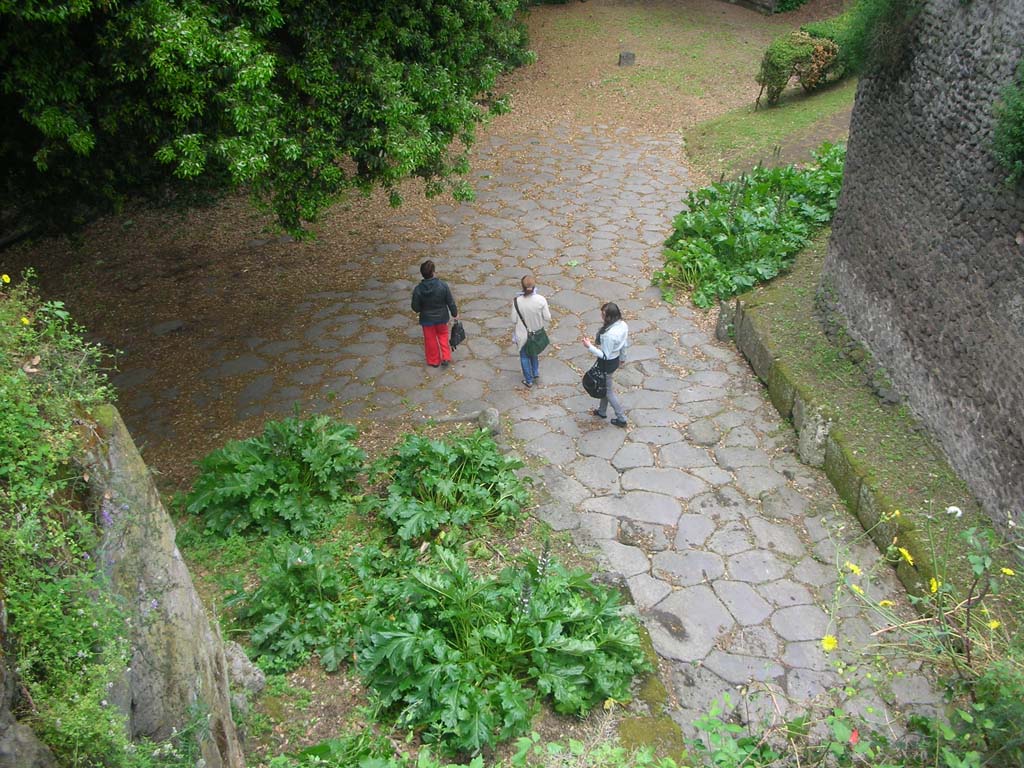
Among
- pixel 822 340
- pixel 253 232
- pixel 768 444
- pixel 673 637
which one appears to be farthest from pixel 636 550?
pixel 253 232

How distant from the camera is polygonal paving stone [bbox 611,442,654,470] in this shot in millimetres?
6906

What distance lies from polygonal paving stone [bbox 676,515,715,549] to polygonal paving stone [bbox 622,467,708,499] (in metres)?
0.28

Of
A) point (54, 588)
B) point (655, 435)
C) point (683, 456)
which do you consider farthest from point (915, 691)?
point (54, 588)

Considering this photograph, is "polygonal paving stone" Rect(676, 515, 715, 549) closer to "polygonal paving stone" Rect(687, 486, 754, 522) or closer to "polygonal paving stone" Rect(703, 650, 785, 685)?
"polygonal paving stone" Rect(687, 486, 754, 522)

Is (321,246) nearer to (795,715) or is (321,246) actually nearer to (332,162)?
(332,162)

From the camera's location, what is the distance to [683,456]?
701 cm

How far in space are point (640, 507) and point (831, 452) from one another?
174cm

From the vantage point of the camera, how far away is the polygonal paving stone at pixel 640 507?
6316 mm

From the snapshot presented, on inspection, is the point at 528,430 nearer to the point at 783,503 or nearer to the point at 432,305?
the point at 432,305

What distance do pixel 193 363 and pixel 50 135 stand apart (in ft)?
11.7

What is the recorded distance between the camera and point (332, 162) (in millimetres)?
6359

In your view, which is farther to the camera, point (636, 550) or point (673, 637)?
point (636, 550)

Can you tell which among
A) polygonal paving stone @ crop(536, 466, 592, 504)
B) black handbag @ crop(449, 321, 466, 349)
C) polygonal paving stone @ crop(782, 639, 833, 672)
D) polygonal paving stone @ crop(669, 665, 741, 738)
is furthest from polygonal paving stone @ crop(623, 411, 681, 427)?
polygonal paving stone @ crop(669, 665, 741, 738)

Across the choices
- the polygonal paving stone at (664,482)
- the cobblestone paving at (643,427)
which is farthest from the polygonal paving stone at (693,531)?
the polygonal paving stone at (664,482)
